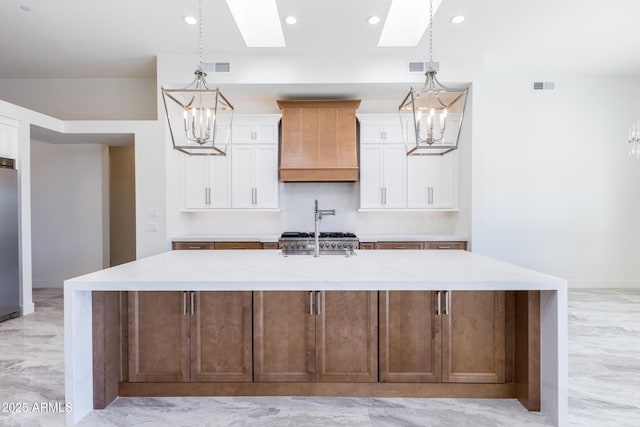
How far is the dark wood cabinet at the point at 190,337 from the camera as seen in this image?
7.52ft

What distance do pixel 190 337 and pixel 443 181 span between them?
4.03 meters

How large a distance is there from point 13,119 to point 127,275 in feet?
12.0

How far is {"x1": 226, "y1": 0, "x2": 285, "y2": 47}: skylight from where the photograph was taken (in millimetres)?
4113

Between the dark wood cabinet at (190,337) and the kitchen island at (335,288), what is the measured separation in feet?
0.45

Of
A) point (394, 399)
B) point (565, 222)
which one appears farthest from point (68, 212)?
point (565, 222)

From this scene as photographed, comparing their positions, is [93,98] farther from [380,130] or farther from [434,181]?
[434,181]

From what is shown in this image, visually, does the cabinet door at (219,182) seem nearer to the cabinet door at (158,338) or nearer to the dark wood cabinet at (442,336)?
the cabinet door at (158,338)

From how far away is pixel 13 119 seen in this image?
4.20 metres

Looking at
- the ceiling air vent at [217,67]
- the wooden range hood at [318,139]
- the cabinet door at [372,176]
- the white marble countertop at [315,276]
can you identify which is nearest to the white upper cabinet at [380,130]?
the cabinet door at [372,176]

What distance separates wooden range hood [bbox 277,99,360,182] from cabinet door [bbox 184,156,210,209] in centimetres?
116

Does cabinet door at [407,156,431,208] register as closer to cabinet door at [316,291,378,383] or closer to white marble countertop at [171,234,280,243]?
white marble countertop at [171,234,280,243]

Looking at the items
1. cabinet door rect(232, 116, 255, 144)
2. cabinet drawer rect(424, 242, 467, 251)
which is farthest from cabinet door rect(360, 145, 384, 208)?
cabinet door rect(232, 116, 255, 144)

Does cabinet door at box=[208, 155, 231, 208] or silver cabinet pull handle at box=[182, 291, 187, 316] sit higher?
cabinet door at box=[208, 155, 231, 208]

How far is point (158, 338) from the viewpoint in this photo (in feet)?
7.55
